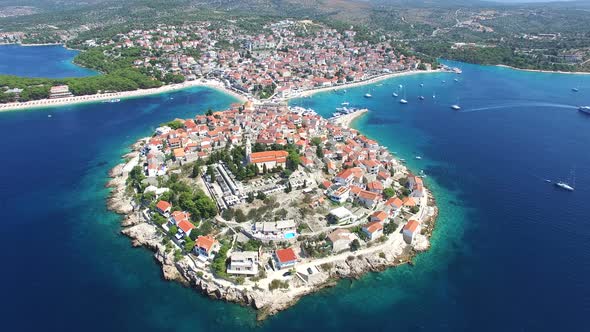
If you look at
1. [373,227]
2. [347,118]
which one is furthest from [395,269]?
[347,118]

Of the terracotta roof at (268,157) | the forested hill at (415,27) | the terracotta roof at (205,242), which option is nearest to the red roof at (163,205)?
the terracotta roof at (205,242)

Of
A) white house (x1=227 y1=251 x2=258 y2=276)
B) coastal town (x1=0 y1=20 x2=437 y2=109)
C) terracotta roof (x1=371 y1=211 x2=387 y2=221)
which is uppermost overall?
coastal town (x1=0 y1=20 x2=437 y2=109)

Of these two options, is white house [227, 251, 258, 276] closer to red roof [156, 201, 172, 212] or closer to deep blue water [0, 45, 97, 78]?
red roof [156, 201, 172, 212]

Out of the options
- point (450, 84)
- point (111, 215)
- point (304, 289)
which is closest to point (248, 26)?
point (450, 84)

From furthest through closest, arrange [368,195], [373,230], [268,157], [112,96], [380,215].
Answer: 1. [112,96]
2. [268,157]
3. [368,195]
4. [380,215]
5. [373,230]

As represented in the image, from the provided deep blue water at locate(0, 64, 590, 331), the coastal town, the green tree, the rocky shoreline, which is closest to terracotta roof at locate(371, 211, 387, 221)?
the rocky shoreline

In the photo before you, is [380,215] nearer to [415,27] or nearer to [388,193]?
[388,193]
